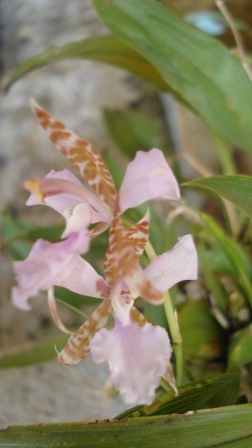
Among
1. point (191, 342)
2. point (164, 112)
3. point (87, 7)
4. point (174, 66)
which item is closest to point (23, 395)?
point (191, 342)

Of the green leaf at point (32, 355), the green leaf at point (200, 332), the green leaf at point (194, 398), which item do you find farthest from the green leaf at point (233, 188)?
the green leaf at point (32, 355)

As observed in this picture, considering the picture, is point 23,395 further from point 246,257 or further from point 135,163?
point 135,163

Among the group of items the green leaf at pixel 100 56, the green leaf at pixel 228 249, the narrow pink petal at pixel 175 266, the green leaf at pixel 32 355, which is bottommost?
the green leaf at pixel 32 355

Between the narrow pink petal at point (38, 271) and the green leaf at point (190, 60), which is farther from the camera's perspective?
the green leaf at point (190, 60)

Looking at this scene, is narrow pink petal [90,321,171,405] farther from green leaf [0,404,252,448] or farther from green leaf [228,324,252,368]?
green leaf [228,324,252,368]

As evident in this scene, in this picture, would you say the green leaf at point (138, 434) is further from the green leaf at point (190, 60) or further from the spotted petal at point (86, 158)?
the green leaf at point (190, 60)

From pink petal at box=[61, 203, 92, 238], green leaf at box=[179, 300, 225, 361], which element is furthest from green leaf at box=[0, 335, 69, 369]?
pink petal at box=[61, 203, 92, 238]

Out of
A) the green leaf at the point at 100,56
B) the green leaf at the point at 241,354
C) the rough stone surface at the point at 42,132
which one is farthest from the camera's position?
the rough stone surface at the point at 42,132
